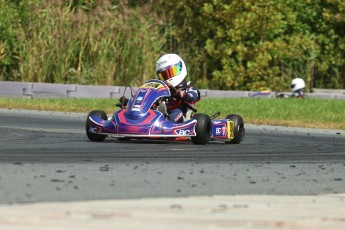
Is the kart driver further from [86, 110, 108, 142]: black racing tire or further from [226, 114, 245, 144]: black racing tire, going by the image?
[86, 110, 108, 142]: black racing tire

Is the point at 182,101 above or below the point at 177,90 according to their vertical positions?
below

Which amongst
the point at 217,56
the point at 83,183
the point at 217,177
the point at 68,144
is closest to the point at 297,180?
the point at 217,177

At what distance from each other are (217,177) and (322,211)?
3.10 metres

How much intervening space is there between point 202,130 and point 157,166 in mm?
3962

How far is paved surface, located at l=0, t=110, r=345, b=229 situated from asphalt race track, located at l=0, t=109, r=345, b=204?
1cm

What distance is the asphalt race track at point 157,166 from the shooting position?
36.4 ft

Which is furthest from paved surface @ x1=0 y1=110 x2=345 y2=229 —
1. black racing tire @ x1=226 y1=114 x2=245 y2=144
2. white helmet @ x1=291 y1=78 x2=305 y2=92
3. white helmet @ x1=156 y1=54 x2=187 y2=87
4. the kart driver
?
white helmet @ x1=291 y1=78 x2=305 y2=92

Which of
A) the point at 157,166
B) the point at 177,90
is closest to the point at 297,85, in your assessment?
the point at 177,90

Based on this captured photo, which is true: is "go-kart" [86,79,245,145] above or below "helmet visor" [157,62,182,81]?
below

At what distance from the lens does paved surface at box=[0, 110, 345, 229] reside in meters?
8.72

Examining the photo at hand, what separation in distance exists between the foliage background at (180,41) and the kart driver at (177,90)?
14.7m

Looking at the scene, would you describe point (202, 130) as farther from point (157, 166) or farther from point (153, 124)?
point (157, 166)

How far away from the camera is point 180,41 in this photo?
37.8 metres

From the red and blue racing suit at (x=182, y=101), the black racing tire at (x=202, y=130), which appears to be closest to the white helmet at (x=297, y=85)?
the red and blue racing suit at (x=182, y=101)
